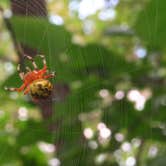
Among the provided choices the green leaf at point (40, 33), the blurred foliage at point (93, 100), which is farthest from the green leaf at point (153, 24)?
the green leaf at point (40, 33)

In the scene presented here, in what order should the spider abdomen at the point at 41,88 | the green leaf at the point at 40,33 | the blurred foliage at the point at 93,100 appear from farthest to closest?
the blurred foliage at the point at 93,100 < the green leaf at the point at 40,33 < the spider abdomen at the point at 41,88

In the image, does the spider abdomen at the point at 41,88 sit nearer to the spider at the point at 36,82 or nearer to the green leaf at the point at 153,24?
the spider at the point at 36,82

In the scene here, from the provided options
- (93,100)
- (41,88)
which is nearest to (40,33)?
(41,88)

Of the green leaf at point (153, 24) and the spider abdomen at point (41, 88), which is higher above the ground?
the green leaf at point (153, 24)

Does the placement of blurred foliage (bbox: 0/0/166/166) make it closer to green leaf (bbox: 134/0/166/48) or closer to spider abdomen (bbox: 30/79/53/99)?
green leaf (bbox: 134/0/166/48)

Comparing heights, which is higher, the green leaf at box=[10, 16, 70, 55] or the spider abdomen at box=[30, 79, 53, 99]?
the green leaf at box=[10, 16, 70, 55]

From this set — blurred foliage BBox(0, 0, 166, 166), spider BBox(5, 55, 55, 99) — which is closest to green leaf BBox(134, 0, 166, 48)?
blurred foliage BBox(0, 0, 166, 166)

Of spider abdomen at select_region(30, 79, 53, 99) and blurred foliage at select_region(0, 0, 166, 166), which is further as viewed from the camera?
blurred foliage at select_region(0, 0, 166, 166)

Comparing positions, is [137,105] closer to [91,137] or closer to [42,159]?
[91,137]
